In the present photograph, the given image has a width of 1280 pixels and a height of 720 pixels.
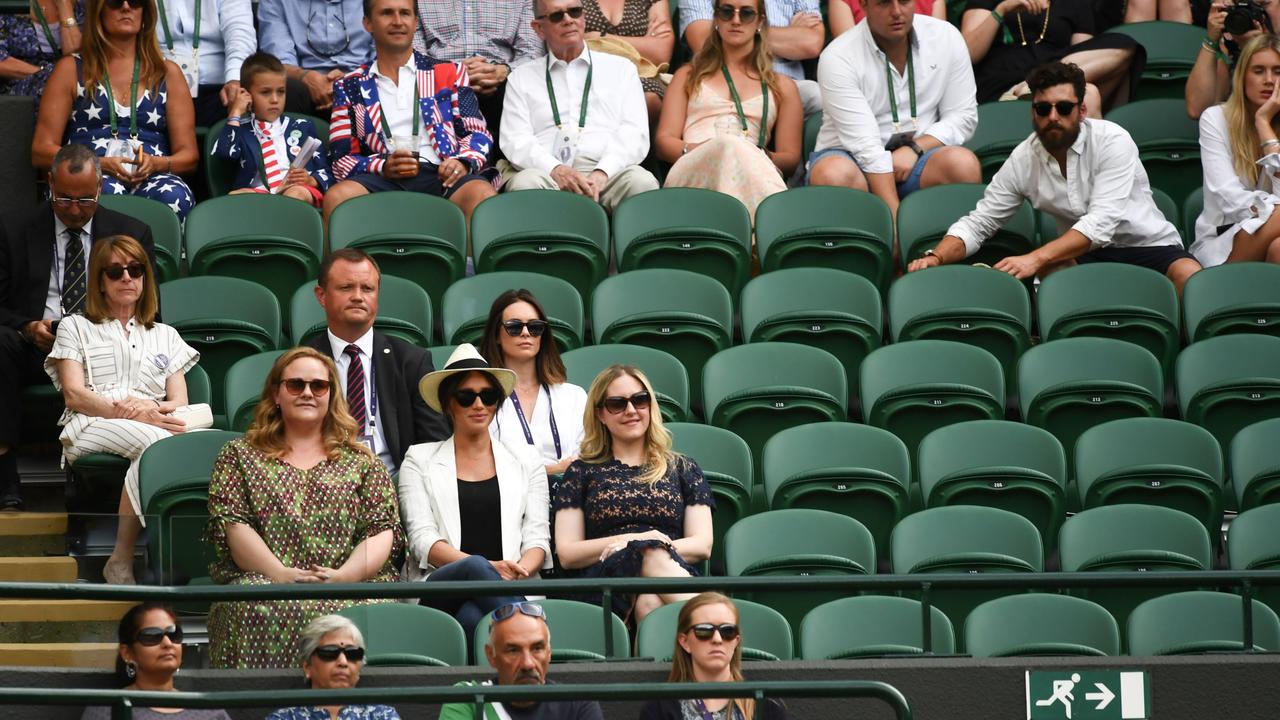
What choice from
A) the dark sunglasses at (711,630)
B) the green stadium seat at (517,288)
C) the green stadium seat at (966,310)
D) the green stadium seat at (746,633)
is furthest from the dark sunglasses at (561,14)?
the dark sunglasses at (711,630)

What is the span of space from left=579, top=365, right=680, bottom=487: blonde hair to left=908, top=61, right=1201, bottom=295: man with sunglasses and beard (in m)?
2.11

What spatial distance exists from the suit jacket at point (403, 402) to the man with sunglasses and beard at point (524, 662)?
1471mm

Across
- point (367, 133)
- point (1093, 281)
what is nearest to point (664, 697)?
point (1093, 281)

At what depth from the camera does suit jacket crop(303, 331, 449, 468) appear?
7160 mm

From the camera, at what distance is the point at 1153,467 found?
7.30 metres

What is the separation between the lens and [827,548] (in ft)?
22.2

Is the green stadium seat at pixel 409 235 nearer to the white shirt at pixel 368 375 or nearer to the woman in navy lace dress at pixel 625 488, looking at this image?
the white shirt at pixel 368 375

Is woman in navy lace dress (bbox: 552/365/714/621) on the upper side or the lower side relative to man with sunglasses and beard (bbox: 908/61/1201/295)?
lower

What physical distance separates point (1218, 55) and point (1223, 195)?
0.92 metres

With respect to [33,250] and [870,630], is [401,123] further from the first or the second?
[870,630]

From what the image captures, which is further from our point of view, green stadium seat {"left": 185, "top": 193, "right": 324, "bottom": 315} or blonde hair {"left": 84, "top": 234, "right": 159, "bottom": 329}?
green stadium seat {"left": 185, "top": 193, "right": 324, "bottom": 315}

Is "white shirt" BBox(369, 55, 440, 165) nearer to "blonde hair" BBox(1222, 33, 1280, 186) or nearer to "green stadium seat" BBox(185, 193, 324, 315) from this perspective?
"green stadium seat" BBox(185, 193, 324, 315)

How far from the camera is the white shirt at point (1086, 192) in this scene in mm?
8672

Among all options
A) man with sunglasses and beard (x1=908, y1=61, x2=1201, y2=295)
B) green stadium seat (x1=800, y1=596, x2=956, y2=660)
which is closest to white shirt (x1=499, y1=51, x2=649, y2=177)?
man with sunglasses and beard (x1=908, y1=61, x2=1201, y2=295)
